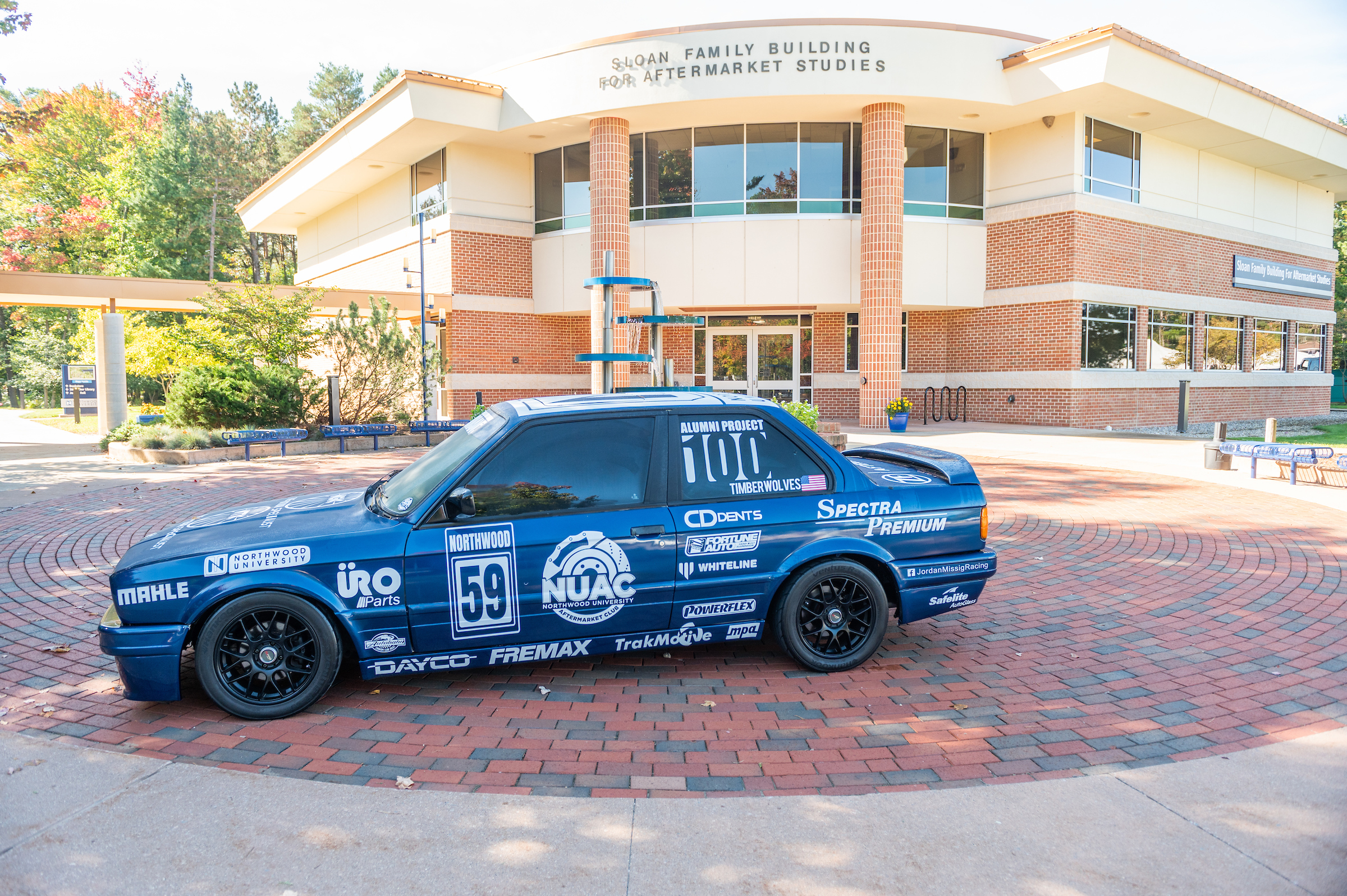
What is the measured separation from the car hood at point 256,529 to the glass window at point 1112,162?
867 inches

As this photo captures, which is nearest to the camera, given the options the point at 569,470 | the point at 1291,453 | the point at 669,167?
the point at 569,470

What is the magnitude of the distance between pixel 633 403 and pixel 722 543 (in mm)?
915

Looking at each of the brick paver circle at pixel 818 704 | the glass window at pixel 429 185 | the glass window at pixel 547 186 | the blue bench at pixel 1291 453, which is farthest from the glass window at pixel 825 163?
the brick paver circle at pixel 818 704

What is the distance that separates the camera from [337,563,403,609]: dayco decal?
3.92 m

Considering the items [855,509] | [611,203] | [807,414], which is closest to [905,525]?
[855,509]

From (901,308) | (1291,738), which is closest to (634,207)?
(901,308)

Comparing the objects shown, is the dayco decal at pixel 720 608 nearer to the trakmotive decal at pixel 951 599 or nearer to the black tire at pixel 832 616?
the black tire at pixel 832 616

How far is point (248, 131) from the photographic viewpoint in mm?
55938

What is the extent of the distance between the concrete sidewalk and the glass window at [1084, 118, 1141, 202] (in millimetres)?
21554

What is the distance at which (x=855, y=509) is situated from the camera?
4.55m

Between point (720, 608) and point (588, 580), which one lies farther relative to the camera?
point (720, 608)

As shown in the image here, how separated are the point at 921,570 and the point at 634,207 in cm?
1934

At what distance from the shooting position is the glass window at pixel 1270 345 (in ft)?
87.9

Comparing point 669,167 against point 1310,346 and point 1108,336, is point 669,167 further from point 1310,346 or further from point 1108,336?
point 1310,346
